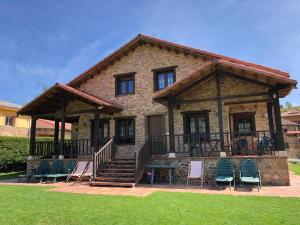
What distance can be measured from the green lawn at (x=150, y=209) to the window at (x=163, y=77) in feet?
26.0

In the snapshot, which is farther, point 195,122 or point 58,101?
point 58,101

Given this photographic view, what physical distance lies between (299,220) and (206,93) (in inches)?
340

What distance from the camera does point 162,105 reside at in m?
13.9

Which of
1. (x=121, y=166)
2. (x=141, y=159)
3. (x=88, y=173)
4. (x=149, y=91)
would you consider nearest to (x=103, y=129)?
(x=149, y=91)

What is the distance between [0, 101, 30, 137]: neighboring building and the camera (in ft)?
84.3

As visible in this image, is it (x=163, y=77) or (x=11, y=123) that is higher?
(x=163, y=77)

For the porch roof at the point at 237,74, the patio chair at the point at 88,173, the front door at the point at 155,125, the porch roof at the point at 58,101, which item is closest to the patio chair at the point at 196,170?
the porch roof at the point at 237,74

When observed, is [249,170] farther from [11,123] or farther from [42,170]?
[11,123]

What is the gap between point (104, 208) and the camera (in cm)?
600

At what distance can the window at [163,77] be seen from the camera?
1423 cm

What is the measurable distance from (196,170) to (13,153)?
1375 cm

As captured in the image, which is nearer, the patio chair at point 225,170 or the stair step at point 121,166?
the patio chair at point 225,170

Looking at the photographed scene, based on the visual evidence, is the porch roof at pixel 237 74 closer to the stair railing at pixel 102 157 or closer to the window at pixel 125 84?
the stair railing at pixel 102 157

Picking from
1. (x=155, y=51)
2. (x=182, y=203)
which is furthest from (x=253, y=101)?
(x=182, y=203)
